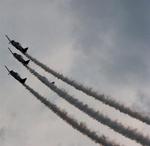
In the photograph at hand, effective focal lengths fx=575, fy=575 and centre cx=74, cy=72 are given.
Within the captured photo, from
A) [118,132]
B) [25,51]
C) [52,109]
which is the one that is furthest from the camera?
[25,51]

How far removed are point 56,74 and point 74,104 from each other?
15.2 meters

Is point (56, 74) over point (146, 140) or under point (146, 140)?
over

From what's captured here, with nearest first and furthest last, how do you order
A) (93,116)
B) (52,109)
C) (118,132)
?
(118,132), (93,116), (52,109)

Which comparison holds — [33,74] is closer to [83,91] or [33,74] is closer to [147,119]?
[83,91]

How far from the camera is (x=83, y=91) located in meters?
162

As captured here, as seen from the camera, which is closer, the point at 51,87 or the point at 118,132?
the point at 118,132

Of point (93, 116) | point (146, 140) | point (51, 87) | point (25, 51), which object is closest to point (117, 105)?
point (93, 116)

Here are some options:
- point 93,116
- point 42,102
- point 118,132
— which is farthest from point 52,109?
point 118,132

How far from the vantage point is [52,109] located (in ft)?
554

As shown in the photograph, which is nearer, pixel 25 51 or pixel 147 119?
pixel 147 119

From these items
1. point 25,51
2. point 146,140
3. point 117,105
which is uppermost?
point 25,51

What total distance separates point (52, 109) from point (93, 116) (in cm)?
1915

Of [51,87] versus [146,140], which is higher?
[51,87]

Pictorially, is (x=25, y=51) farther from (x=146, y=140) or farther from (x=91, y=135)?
(x=146, y=140)
